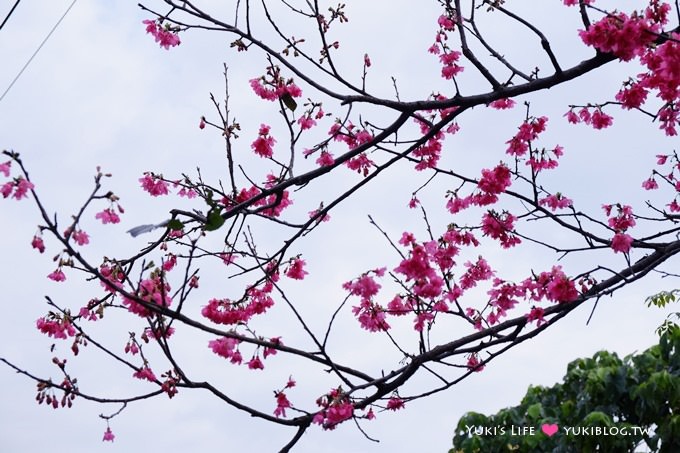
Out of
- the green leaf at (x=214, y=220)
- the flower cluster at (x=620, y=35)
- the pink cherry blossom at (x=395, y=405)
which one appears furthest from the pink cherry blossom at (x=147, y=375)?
the flower cluster at (x=620, y=35)

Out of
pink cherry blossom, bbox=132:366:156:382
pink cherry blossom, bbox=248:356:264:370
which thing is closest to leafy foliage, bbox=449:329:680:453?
pink cherry blossom, bbox=248:356:264:370

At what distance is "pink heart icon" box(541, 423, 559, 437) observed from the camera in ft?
24.2

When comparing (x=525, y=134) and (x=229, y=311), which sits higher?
(x=525, y=134)

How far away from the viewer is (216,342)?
12.5ft

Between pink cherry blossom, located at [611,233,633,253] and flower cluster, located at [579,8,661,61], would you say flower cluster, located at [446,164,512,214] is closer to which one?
pink cherry blossom, located at [611,233,633,253]

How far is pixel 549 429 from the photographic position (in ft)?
24.3

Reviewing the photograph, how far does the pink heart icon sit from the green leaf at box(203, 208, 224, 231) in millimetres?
5074

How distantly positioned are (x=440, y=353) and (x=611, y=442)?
420cm

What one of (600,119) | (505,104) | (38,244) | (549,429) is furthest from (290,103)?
(549,429)

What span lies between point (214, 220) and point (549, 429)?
5.16 meters

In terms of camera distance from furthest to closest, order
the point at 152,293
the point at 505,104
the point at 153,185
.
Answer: the point at 505,104
the point at 153,185
the point at 152,293

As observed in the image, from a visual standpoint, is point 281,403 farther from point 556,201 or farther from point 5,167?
point 556,201

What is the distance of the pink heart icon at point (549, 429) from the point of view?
7.38 m

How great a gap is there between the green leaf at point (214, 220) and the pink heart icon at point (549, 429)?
5074 millimetres
